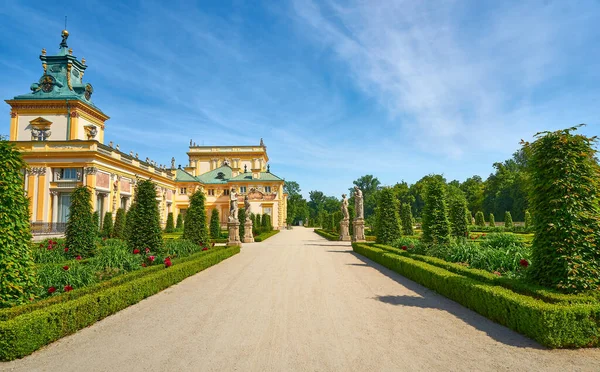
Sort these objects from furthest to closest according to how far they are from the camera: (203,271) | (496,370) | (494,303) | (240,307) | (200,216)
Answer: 1. (200,216)
2. (203,271)
3. (240,307)
4. (494,303)
5. (496,370)

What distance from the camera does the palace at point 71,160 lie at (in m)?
30.9

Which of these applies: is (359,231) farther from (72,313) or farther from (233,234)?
(72,313)

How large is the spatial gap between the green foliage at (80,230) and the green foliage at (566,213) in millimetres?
14148

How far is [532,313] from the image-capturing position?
5250 millimetres

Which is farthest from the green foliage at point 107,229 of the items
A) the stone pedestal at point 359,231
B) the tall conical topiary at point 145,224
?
Answer: the stone pedestal at point 359,231

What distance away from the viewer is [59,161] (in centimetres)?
3139

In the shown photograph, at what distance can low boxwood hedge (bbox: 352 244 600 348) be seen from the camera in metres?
5.01

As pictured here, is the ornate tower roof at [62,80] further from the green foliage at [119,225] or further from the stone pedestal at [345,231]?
the stone pedestal at [345,231]

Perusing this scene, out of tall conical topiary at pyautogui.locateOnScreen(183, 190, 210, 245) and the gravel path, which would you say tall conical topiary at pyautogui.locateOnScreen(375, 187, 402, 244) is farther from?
the gravel path

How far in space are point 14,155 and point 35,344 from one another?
11.8ft

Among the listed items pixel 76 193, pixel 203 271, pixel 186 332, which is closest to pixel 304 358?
pixel 186 332

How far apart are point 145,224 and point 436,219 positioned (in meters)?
11.1

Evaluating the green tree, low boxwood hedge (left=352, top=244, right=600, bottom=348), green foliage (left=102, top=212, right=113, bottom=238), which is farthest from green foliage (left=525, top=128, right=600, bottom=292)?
green foliage (left=102, top=212, right=113, bottom=238)

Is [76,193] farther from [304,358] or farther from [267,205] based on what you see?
[267,205]
